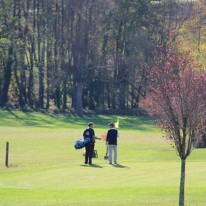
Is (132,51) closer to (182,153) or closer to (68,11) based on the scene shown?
(68,11)

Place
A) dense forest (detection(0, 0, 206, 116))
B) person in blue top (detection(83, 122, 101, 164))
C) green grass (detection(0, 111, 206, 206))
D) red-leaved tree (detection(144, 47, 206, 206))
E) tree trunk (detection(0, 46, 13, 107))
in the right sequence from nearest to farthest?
red-leaved tree (detection(144, 47, 206, 206)) → green grass (detection(0, 111, 206, 206)) → person in blue top (detection(83, 122, 101, 164)) → dense forest (detection(0, 0, 206, 116)) → tree trunk (detection(0, 46, 13, 107))

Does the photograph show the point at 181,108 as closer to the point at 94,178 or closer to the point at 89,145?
the point at 94,178

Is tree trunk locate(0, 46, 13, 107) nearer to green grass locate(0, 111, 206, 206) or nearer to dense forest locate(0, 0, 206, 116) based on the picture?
dense forest locate(0, 0, 206, 116)

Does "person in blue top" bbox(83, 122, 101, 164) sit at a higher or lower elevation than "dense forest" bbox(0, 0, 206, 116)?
lower

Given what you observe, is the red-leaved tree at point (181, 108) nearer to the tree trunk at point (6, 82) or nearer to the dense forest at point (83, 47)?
the dense forest at point (83, 47)

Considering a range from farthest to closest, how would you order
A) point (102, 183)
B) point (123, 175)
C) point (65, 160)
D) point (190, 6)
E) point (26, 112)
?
1. point (190, 6)
2. point (26, 112)
3. point (65, 160)
4. point (123, 175)
5. point (102, 183)

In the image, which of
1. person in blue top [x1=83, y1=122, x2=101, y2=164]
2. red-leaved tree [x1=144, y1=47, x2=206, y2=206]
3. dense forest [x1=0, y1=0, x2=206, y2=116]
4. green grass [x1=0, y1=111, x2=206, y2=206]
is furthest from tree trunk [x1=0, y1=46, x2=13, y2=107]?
red-leaved tree [x1=144, y1=47, x2=206, y2=206]

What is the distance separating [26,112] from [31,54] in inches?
338

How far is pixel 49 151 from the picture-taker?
154ft

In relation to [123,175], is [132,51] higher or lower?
higher

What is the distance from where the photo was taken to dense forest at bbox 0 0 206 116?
92.2m

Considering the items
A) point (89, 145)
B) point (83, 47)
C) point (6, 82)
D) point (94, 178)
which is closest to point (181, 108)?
point (94, 178)

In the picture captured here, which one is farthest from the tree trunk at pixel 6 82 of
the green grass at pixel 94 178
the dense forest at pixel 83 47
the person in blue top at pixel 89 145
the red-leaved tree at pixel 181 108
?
the red-leaved tree at pixel 181 108

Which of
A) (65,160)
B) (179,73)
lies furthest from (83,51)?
(179,73)
